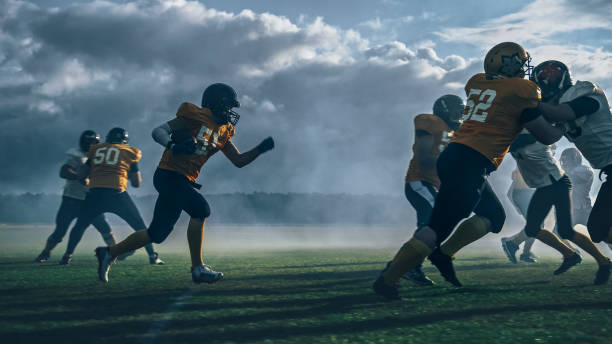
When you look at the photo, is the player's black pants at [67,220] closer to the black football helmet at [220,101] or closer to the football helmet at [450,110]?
the black football helmet at [220,101]

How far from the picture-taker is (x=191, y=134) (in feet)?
15.0

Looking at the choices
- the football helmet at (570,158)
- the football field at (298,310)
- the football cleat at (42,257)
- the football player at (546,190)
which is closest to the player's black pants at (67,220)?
the football cleat at (42,257)

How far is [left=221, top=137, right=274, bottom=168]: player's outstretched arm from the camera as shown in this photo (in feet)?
16.5

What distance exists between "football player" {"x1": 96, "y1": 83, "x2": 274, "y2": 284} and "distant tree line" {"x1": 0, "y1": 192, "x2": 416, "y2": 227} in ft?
99.4

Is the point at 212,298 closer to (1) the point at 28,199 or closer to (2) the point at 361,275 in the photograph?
(2) the point at 361,275

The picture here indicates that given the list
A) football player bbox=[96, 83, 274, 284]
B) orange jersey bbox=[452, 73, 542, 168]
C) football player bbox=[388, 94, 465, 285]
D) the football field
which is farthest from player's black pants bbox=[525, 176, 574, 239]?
football player bbox=[96, 83, 274, 284]

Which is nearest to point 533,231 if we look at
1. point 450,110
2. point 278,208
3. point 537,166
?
point 537,166

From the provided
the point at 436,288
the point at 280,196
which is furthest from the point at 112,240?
the point at 280,196

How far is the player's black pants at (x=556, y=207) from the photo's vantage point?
5.24 metres

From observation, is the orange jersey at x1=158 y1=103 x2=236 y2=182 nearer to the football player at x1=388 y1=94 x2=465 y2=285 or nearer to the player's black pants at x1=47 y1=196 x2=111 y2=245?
the football player at x1=388 y1=94 x2=465 y2=285

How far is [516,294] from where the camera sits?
405 cm

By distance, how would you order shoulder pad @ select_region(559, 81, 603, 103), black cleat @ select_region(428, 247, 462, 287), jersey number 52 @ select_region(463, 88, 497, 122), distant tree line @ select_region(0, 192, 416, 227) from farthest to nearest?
distant tree line @ select_region(0, 192, 416, 227)
shoulder pad @ select_region(559, 81, 603, 103)
black cleat @ select_region(428, 247, 462, 287)
jersey number 52 @ select_region(463, 88, 497, 122)

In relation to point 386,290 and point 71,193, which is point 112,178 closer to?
point 71,193

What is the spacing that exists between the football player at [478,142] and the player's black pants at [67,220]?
17.7 ft
